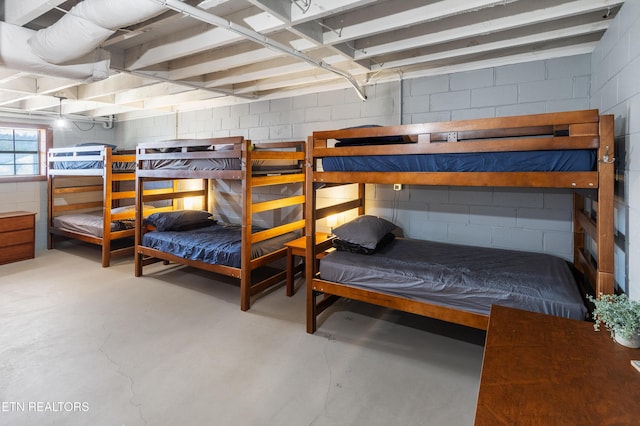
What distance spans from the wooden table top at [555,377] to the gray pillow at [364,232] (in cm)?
135

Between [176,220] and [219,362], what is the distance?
91.9 inches

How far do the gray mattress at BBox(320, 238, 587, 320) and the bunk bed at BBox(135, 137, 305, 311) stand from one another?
976 mm

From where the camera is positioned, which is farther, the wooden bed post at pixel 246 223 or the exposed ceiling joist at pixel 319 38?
the wooden bed post at pixel 246 223

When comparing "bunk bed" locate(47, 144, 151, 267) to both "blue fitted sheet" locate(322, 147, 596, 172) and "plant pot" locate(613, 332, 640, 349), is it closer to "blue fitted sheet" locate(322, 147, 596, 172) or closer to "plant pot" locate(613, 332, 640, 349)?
"blue fitted sheet" locate(322, 147, 596, 172)

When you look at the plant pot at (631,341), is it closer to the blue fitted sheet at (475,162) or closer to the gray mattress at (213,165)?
the blue fitted sheet at (475,162)

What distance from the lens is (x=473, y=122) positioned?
2029 millimetres

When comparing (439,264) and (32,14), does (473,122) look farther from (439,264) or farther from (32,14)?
(32,14)

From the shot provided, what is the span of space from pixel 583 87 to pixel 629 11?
987 millimetres

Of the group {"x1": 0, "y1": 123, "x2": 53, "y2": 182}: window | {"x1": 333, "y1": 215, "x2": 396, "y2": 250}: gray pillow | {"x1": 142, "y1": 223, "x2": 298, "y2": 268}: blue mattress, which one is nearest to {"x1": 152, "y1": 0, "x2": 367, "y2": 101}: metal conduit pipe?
{"x1": 333, "y1": 215, "x2": 396, "y2": 250}: gray pillow

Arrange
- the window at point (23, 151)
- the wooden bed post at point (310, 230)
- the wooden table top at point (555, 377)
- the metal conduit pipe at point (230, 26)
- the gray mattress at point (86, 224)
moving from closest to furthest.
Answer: the wooden table top at point (555, 377) → the metal conduit pipe at point (230, 26) → the wooden bed post at point (310, 230) → the gray mattress at point (86, 224) → the window at point (23, 151)

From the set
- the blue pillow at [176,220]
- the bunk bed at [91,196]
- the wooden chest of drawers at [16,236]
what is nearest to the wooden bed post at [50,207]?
the bunk bed at [91,196]

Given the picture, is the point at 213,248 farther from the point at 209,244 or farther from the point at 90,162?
the point at 90,162

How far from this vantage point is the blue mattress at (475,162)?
1.84 m

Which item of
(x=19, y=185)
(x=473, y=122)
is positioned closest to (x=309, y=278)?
(x=473, y=122)
